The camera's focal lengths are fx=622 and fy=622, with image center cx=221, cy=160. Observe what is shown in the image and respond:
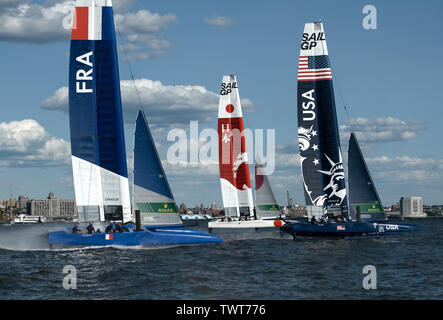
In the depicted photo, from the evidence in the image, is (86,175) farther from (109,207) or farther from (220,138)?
(220,138)

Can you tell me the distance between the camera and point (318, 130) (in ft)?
147

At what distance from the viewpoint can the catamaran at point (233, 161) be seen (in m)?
57.8

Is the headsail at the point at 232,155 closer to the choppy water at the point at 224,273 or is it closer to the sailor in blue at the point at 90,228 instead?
the choppy water at the point at 224,273

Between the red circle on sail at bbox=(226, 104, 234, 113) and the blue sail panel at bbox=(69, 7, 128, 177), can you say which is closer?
the blue sail panel at bbox=(69, 7, 128, 177)

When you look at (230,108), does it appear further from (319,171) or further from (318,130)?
(319,171)

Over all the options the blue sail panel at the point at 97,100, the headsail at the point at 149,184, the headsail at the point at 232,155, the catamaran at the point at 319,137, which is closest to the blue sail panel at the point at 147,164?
the headsail at the point at 149,184

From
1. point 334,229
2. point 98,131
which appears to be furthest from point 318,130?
point 98,131

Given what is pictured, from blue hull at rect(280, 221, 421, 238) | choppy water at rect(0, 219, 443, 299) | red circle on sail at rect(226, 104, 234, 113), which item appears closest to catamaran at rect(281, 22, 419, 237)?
blue hull at rect(280, 221, 421, 238)

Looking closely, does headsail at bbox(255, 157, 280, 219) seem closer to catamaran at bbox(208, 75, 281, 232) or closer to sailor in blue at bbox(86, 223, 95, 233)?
catamaran at bbox(208, 75, 281, 232)

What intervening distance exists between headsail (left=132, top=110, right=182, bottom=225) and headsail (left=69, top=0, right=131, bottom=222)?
0.84 meters

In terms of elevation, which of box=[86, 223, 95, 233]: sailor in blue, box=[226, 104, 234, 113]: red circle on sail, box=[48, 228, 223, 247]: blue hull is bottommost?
box=[48, 228, 223, 247]: blue hull

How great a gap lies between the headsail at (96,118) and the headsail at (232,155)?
78.3ft

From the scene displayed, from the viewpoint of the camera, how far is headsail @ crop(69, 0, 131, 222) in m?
33.9
